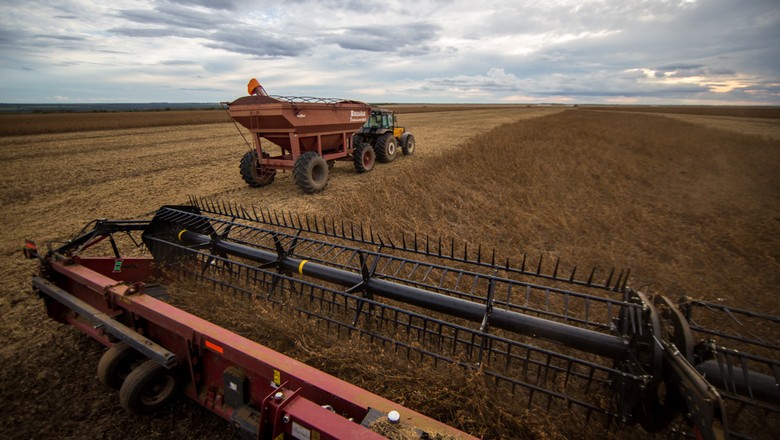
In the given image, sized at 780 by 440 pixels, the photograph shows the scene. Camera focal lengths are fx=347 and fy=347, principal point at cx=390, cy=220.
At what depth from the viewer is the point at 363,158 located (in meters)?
9.38

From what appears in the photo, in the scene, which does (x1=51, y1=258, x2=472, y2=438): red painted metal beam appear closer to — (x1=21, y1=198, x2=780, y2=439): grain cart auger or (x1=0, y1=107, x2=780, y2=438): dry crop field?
(x1=21, y1=198, x2=780, y2=439): grain cart auger

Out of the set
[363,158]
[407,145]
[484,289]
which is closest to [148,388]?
[484,289]

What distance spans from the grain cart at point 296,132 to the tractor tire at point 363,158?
56 cm

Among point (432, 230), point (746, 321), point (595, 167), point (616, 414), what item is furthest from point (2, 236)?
point (595, 167)

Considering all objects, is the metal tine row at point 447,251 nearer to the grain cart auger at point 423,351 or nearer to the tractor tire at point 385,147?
the grain cart auger at point 423,351

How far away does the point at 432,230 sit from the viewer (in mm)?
5242

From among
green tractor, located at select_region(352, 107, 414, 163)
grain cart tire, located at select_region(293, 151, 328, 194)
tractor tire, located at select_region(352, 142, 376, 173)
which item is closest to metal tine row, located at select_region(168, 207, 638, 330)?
grain cart tire, located at select_region(293, 151, 328, 194)

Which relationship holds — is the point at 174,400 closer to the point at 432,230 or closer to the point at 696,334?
the point at 432,230

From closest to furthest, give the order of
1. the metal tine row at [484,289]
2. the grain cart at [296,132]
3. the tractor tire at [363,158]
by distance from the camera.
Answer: the metal tine row at [484,289], the grain cart at [296,132], the tractor tire at [363,158]

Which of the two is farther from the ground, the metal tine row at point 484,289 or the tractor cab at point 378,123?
the tractor cab at point 378,123

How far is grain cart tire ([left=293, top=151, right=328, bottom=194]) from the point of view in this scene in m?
6.98

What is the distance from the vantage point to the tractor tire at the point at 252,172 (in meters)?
7.68

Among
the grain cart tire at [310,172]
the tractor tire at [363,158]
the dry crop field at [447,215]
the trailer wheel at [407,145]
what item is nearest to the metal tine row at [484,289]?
the dry crop field at [447,215]

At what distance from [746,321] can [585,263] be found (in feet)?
4.94
